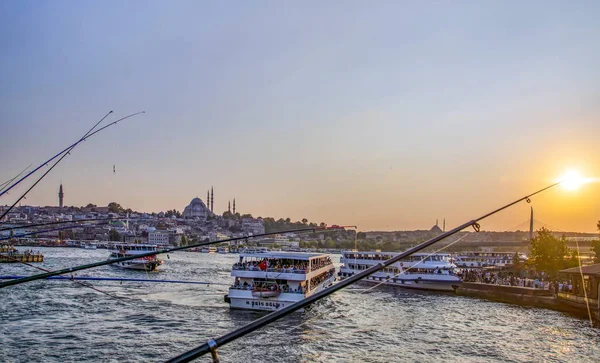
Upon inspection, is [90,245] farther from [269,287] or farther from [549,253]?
[269,287]

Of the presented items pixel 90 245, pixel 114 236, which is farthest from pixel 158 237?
pixel 90 245

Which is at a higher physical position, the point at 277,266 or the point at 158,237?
the point at 277,266

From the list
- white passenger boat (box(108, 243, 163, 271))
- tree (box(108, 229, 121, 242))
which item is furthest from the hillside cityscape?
white passenger boat (box(108, 243, 163, 271))

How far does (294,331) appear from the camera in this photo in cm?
2023

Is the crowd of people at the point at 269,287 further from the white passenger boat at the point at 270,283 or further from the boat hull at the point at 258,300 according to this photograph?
the boat hull at the point at 258,300

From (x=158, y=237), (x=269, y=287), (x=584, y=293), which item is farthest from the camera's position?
(x=158, y=237)

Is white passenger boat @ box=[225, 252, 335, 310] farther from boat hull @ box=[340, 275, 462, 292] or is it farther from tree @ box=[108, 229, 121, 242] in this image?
tree @ box=[108, 229, 121, 242]

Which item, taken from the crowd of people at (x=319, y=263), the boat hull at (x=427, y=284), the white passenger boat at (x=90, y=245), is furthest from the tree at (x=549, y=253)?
the white passenger boat at (x=90, y=245)

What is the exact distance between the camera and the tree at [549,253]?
39.4 meters

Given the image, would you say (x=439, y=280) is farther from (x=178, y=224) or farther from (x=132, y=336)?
(x=178, y=224)

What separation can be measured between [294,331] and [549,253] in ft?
90.1

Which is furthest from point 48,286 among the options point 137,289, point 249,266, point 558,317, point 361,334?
point 558,317

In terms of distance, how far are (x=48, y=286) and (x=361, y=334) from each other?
76.5 ft

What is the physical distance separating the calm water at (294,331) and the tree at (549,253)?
12122 millimetres
